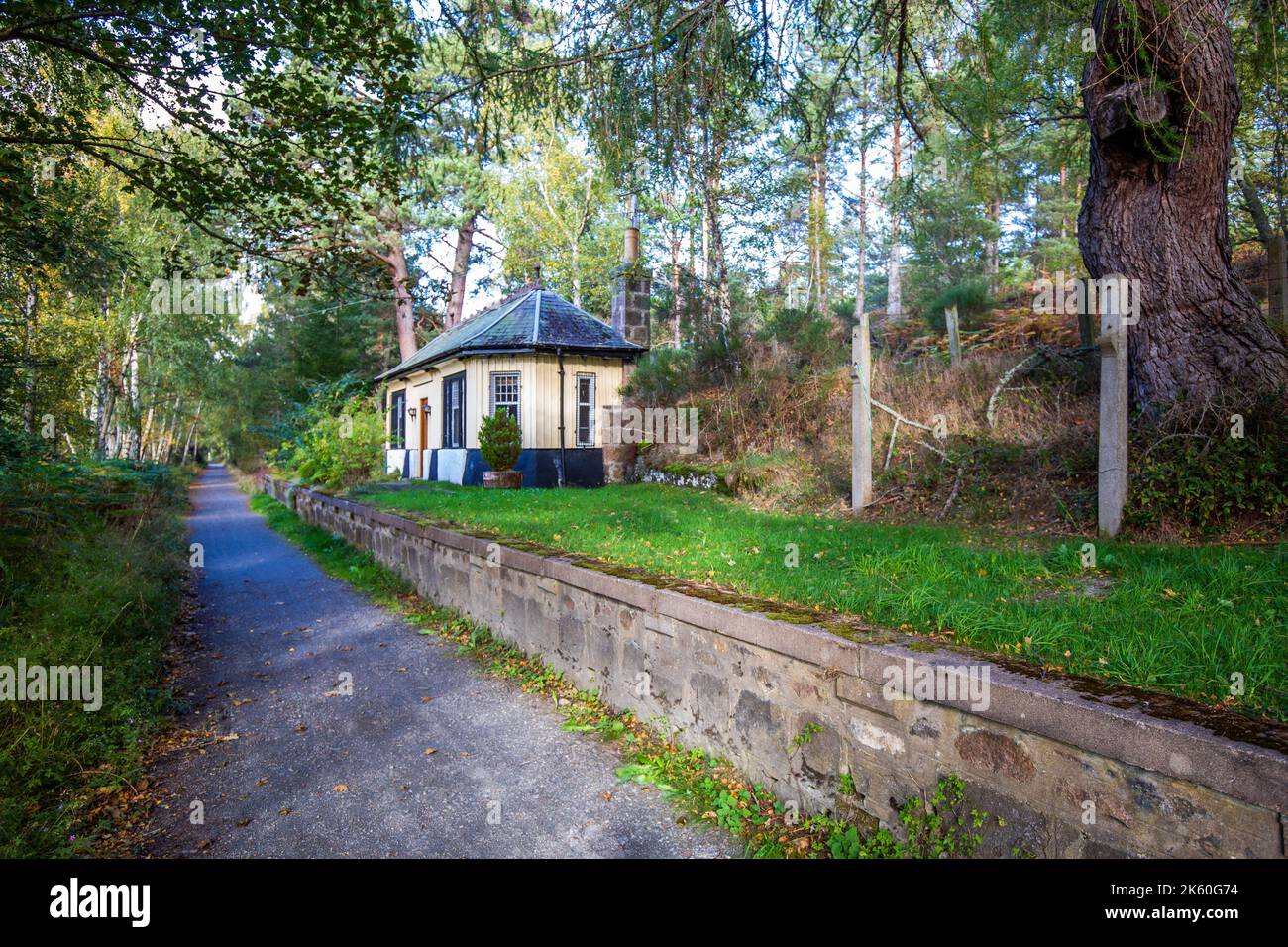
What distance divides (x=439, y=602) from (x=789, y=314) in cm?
830

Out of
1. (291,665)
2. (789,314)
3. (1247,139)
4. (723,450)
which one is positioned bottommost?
(291,665)

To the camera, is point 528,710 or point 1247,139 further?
point 1247,139

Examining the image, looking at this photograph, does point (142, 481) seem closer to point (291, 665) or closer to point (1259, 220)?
point (291, 665)

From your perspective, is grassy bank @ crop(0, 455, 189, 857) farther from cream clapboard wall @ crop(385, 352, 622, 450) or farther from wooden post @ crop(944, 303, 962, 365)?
wooden post @ crop(944, 303, 962, 365)

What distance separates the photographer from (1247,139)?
9.91 metres

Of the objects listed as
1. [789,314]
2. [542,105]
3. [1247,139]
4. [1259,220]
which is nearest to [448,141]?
[542,105]

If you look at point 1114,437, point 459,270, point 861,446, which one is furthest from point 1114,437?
point 459,270

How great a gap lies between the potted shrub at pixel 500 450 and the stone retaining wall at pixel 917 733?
10.2 m

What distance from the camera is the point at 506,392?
16703mm

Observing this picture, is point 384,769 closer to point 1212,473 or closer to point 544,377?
point 1212,473

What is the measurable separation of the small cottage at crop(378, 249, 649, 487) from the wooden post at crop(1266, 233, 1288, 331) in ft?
40.0

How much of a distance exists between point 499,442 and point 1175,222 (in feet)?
41.0

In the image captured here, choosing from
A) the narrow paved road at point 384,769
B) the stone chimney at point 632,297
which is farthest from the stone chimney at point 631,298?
the narrow paved road at point 384,769

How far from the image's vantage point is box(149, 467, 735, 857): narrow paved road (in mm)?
3174
